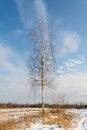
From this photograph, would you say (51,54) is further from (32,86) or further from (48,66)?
(32,86)

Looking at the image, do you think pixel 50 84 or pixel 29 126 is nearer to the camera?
pixel 29 126

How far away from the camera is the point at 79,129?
12961mm

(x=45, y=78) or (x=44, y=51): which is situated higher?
(x=44, y=51)

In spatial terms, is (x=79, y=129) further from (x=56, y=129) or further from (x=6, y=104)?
(x=6, y=104)

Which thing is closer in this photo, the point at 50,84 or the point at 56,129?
the point at 56,129

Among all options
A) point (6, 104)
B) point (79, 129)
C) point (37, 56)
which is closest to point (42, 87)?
point (37, 56)

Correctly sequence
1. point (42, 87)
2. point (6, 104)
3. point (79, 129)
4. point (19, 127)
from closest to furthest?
point (19, 127), point (79, 129), point (42, 87), point (6, 104)

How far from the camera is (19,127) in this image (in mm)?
11930

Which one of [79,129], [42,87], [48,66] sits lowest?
[79,129]

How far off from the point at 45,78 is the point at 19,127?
31.0ft

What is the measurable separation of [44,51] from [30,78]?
2.28 meters

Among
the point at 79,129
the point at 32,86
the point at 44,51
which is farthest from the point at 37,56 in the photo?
the point at 79,129

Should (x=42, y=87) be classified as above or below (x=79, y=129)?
above

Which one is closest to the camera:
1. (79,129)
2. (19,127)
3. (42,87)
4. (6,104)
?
(19,127)
